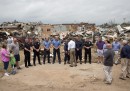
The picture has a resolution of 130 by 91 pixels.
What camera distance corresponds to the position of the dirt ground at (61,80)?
1173cm

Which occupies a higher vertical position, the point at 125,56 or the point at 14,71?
the point at 125,56

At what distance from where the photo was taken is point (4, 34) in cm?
3606

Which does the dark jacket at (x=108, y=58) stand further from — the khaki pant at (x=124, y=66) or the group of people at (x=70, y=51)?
the khaki pant at (x=124, y=66)

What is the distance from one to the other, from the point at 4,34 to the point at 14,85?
2487cm

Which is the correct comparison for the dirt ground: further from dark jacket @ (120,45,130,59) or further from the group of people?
dark jacket @ (120,45,130,59)

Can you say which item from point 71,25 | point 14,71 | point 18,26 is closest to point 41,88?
point 14,71

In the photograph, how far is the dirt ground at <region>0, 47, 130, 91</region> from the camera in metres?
11.7

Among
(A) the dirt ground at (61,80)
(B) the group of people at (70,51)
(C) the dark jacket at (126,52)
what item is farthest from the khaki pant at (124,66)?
(A) the dirt ground at (61,80)

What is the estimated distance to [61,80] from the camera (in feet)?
42.7

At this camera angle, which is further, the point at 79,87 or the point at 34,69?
the point at 34,69

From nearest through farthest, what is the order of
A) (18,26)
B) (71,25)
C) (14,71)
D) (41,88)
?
1. (41,88)
2. (14,71)
3. (18,26)
4. (71,25)

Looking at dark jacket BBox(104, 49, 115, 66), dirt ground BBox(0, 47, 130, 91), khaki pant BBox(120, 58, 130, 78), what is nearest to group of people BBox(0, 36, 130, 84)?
khaki pant BBox(120, 58, 130, 78)

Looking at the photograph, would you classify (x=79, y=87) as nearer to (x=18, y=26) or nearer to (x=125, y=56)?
(x=125, y=56)

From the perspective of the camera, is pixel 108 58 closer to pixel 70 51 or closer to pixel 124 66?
pixel 124 66
